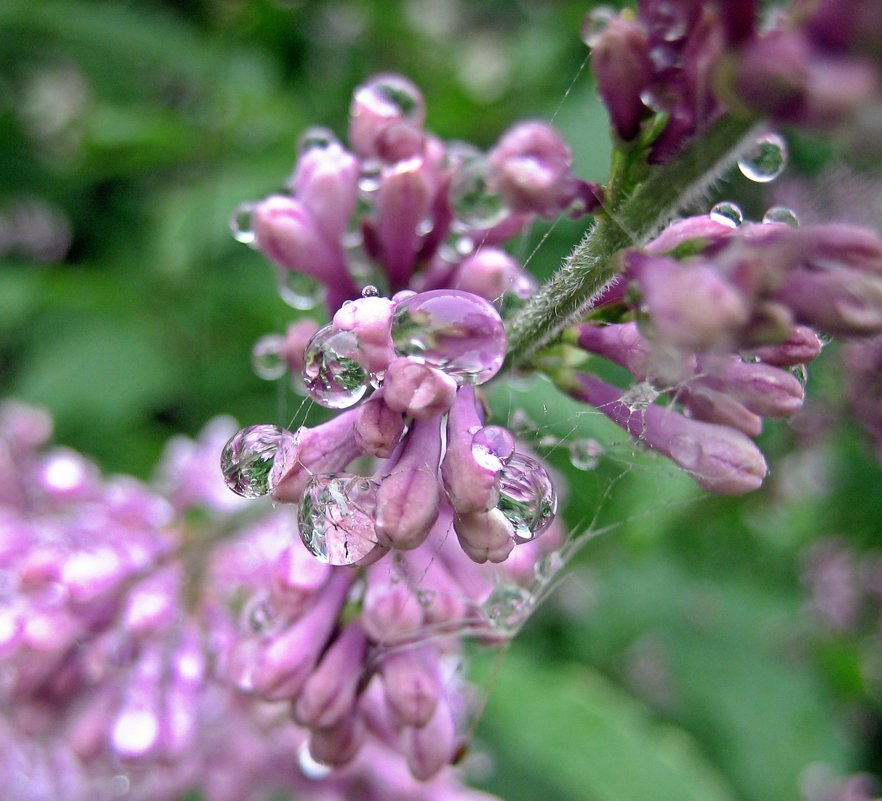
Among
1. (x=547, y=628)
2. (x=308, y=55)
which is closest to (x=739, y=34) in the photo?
(x=547, y=628)

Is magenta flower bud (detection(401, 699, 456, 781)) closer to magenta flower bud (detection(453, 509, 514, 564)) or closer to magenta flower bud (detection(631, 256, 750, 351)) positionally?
magenta flower bud (detection(453, 509, 514, 564))

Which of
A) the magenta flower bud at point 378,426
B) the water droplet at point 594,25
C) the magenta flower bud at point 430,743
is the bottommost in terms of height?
the magenta flower bud at point 430,743

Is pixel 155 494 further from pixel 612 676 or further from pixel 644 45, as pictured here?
pixel 612 676

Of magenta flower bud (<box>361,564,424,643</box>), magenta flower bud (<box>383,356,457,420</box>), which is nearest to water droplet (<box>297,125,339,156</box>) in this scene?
magenta flower bud (<box>383,356,457,420</box>)

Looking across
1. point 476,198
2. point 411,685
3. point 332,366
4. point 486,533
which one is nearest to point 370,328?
point 332,366

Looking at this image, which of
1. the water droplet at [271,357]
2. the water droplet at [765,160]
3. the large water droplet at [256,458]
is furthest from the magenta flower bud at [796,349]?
the water droplet at [271,357]

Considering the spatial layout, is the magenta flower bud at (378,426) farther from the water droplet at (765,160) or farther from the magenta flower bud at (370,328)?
the water droplet at (765,160)

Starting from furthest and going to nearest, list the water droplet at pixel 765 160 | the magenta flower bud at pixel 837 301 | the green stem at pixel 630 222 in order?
the water droplet at pixel 765 160
the green stem at pixel 630 222
the magenta flower bud at pixel 837 301
